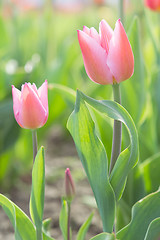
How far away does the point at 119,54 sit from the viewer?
2.15ft

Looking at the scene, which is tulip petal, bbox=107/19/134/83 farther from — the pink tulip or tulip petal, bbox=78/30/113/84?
the pink tulip

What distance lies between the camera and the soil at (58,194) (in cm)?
135

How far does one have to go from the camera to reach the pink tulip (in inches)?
26.9

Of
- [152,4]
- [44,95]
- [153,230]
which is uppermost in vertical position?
[152,4]

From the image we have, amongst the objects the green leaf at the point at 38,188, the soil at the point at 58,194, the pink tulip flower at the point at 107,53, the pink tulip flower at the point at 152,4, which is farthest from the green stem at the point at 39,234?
the pink tulip flower at the point at 152,4

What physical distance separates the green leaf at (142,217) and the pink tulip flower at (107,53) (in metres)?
0.22

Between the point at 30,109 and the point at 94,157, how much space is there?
0.47 feet

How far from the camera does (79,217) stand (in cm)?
142

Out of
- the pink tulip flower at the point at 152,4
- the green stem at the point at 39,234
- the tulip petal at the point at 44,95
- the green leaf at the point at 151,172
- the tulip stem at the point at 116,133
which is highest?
the pink tulip flower at the point at 152,4

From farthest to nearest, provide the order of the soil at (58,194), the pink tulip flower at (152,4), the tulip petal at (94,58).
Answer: the soil at (58,194), the pink tulip flower at (152,4), the tulip petal at (94,58)

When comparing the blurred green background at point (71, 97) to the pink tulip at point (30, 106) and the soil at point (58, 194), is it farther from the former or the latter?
the pink tulip at point (30, 106)

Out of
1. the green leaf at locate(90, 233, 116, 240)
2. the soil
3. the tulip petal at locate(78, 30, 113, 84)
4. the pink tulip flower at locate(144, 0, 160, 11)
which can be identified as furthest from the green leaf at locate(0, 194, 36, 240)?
the pink tulip flower at locate(144, 0, 160, 11)

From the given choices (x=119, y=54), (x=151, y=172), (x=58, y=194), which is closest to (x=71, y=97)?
(x=151, y=172)

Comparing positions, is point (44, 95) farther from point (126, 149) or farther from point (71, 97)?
point (71, 97)
